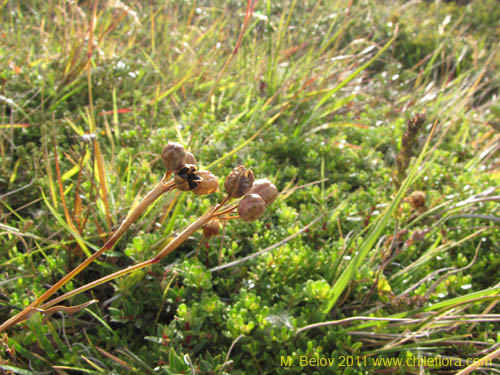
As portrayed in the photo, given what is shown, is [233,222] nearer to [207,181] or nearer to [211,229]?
[211,229]

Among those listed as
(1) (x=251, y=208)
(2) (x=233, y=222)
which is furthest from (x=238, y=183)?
(2) (x=233, y=222)

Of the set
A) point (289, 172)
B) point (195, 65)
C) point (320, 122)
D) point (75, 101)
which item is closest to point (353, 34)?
point (320, 122)

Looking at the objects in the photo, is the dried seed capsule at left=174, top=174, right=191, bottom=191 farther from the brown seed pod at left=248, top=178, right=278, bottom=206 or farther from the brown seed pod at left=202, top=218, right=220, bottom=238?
the brown seed pod at left=202, top=218, right=220, bottom=238

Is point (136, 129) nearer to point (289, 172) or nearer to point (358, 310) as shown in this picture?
point (289, 172)

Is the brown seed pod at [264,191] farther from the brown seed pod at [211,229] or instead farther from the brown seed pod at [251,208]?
the brown seed pod at [211,229]

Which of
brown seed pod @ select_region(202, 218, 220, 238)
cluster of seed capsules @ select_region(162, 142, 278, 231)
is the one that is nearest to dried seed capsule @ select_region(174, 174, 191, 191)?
cluster of seed capsules @ select_region(162, 142, 278, 231)
